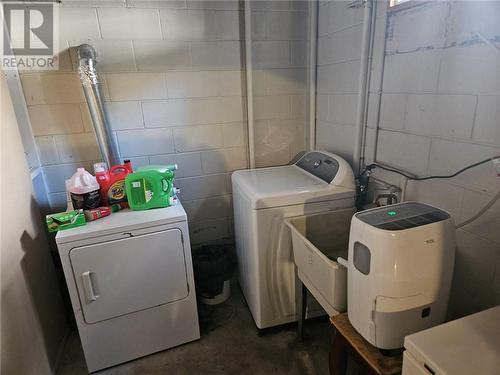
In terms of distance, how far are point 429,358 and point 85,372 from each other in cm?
175

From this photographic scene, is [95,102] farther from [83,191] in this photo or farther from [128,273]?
[128,273]

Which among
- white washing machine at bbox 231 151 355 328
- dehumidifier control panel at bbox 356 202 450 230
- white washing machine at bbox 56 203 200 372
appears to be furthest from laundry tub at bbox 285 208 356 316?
white washing machine at bbox 56 203 200 372

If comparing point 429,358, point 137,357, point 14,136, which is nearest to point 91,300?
point 137,357

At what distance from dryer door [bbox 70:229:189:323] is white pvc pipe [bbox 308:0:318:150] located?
1.25m

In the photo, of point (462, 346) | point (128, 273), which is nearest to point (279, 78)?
point (128, 273)

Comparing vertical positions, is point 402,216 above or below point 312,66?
below

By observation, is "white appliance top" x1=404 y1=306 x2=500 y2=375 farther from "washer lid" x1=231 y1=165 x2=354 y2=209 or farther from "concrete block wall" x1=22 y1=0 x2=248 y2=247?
"concrete block wall" x1=22 y1=0 x2=248 y2=247

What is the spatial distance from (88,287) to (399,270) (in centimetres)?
141

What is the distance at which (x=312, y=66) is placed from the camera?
84.6 inches

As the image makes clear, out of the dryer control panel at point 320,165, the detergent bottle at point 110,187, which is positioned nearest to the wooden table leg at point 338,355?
the dryer control panel at point 320,165

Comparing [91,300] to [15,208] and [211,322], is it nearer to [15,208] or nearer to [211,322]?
[15,208]

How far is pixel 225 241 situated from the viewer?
2436mm

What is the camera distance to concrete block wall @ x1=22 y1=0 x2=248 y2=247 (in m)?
1.83

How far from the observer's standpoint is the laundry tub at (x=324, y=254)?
1252 millimetres
